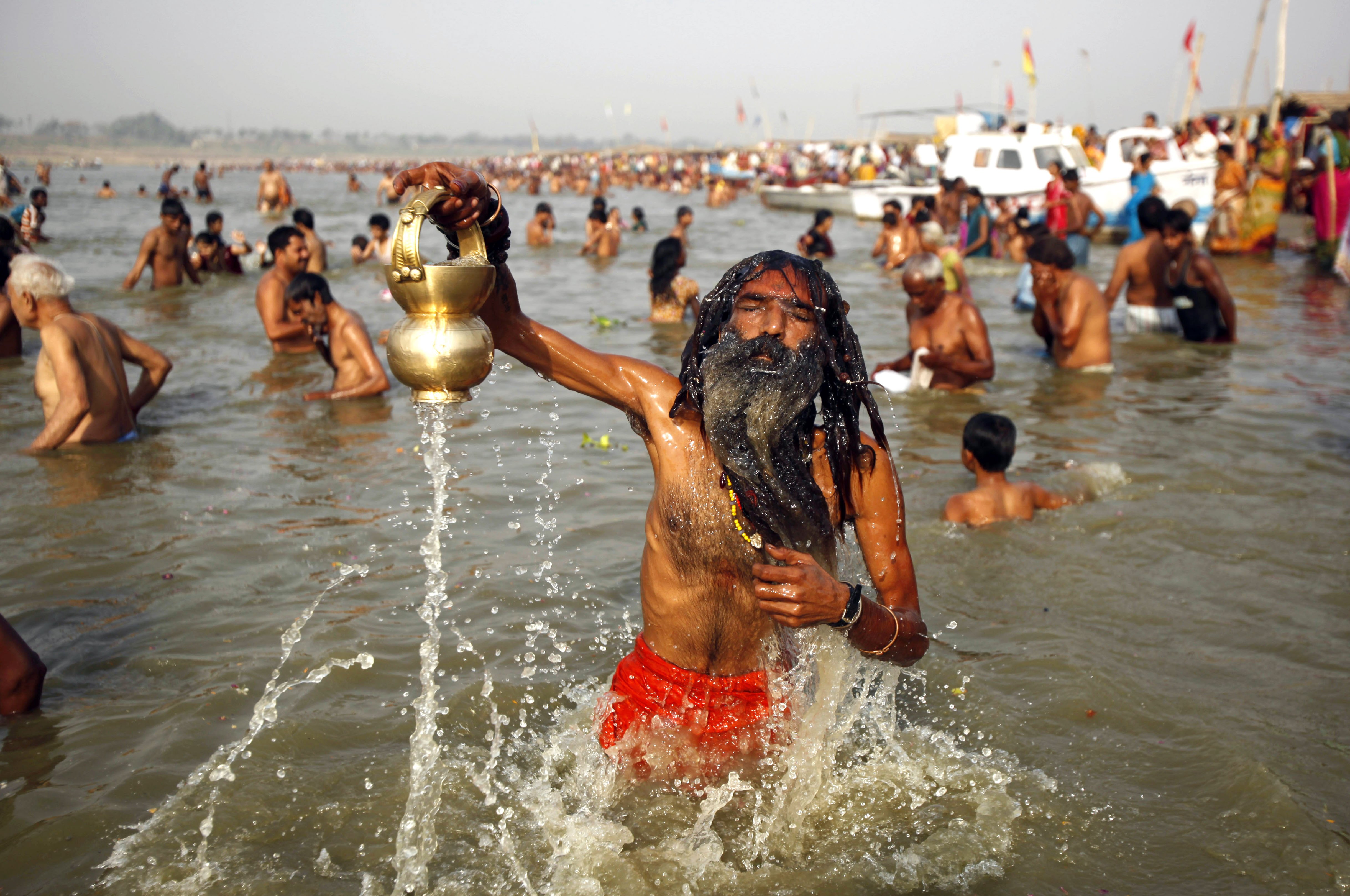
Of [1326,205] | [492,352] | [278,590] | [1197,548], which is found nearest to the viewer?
Result: [492,352]

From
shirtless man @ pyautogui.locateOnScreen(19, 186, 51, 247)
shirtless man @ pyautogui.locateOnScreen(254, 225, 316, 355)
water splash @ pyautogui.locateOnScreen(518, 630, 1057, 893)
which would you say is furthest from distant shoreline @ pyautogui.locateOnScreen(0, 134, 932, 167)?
water splash @ pyautogui.locateOnScreen(518, 630, 1057, 893)

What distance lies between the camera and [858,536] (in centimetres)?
247

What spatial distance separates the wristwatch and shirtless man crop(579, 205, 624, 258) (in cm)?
1541

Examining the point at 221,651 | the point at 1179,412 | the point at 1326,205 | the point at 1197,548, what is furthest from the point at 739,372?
the point at 1326,205

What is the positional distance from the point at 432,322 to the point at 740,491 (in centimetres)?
82

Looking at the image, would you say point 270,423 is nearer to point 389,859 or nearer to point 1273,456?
point 389,859

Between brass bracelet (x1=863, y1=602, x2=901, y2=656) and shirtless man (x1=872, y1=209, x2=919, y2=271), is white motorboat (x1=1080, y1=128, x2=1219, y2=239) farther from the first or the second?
brass bracelet (x1=863, y1=602, x2=901, y2=656)

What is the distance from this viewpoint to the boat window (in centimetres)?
1961

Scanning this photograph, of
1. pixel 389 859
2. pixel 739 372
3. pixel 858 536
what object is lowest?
pixel 389 859

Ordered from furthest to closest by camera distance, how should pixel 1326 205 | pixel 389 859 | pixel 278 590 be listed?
1. pixel 1326 205
2. pixel 278 590
3. pixel 389 859

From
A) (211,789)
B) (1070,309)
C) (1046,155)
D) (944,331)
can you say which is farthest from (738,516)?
(1046,155)

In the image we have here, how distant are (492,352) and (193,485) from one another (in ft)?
14.2

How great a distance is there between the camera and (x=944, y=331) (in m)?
7.17

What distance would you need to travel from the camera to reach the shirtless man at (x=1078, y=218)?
47.8 ft
